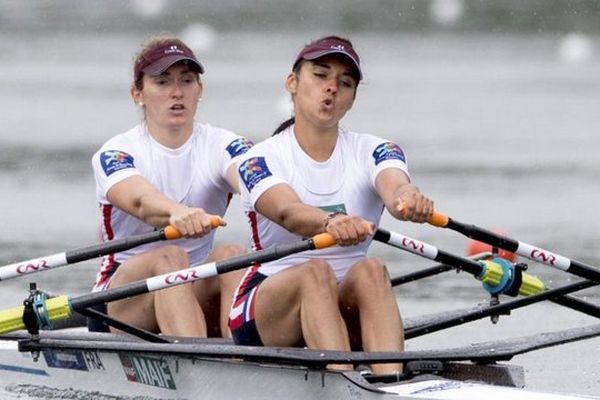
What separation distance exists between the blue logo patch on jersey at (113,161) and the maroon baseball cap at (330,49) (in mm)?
1126

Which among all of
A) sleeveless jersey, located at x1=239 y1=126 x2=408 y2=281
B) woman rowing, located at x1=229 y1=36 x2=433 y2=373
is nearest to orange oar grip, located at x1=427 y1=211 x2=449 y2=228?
woman rowing, located at x1=229 y1=36 x2=433 y2=373

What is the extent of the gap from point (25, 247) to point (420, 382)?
669 centimetres

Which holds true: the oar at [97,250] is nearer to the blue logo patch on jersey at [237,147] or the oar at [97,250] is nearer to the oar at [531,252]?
the blue logo patch on jersey at [237,147]

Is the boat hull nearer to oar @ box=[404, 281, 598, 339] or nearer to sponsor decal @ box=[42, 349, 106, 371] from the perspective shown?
sponsor decal @ box=[42, 349, 106, 371]

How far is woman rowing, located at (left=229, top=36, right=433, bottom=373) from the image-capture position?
24.1 ft

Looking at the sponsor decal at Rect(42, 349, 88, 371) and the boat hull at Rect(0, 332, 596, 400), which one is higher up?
the sponsor decal at Rect(42, 349, 88, 371)

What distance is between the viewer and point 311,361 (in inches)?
279

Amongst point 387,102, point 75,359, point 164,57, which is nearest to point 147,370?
point 75,359

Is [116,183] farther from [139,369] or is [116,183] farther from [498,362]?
[498,362]

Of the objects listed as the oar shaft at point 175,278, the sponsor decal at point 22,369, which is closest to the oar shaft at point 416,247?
the oar shaft at point 175,278

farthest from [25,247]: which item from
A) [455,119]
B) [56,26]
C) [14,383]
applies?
[56,26]

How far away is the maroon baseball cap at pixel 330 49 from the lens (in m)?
7.58

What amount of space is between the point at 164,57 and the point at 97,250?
1018mm

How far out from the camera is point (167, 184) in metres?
8.60
